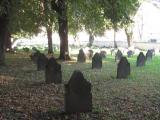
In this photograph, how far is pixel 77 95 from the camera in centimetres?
921

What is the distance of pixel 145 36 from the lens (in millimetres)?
91312

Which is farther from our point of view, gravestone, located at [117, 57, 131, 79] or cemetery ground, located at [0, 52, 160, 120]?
gravestone, located at [117, 57, 131, 79]

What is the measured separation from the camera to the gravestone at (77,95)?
9094 mm

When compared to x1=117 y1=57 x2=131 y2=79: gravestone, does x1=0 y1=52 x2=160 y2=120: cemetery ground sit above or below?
below

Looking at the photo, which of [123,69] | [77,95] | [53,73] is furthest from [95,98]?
[123,69]

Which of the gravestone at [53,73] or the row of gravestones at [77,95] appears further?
the gravestone at [53,73]

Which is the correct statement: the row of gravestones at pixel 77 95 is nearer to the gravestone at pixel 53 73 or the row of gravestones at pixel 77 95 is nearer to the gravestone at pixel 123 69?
the gravestone at pixel 53 73

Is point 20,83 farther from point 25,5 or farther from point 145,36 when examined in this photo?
point 145,36

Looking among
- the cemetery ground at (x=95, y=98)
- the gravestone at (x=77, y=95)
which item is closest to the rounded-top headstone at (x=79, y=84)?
the gravestone at (x=77, y=95)

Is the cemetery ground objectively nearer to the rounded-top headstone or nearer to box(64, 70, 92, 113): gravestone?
box(64, 70, 92, 113): gravestone

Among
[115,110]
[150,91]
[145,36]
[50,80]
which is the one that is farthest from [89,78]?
[145,36]

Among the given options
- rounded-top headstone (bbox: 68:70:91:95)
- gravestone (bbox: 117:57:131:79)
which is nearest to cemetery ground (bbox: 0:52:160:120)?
gravestone (bbox: 117:57:131:79)

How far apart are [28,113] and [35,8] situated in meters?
12.5

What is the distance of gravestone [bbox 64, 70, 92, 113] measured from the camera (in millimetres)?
9094
